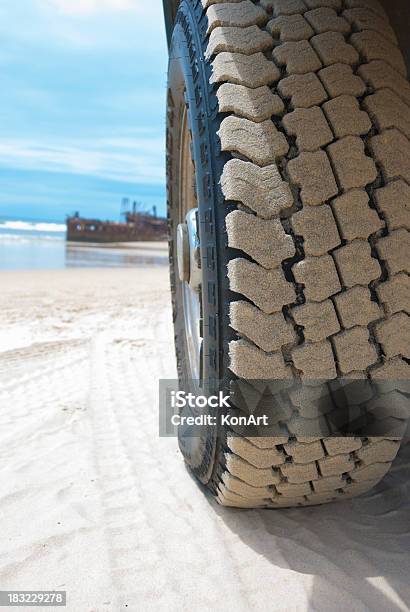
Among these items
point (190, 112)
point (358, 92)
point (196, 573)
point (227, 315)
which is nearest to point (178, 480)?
point (196, 573)

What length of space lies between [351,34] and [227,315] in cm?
85

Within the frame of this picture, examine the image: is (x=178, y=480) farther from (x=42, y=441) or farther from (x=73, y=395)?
(x=73, y=395)

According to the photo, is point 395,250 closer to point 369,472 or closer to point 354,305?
point 354,305

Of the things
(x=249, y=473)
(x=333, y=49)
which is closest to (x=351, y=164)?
(x=333, y=49)

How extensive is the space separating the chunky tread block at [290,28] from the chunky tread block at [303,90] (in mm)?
125

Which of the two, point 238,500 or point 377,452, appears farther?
point 238,500

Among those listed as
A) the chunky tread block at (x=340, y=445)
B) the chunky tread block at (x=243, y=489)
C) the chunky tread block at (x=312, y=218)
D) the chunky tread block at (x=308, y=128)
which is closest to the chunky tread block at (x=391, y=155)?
the chunky tread block at (x=312, y=218)

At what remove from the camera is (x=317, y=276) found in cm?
154

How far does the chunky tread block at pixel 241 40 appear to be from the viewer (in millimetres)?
1657

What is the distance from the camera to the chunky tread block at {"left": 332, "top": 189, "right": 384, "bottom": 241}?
1.55m

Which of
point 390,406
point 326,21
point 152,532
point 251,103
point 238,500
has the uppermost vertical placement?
point 326,21

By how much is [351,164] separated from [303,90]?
9.3 inches

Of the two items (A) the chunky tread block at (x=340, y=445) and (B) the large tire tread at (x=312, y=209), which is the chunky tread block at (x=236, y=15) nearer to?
(B) the large tire tread at (x=312, y=209)

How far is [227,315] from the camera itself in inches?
62.7
